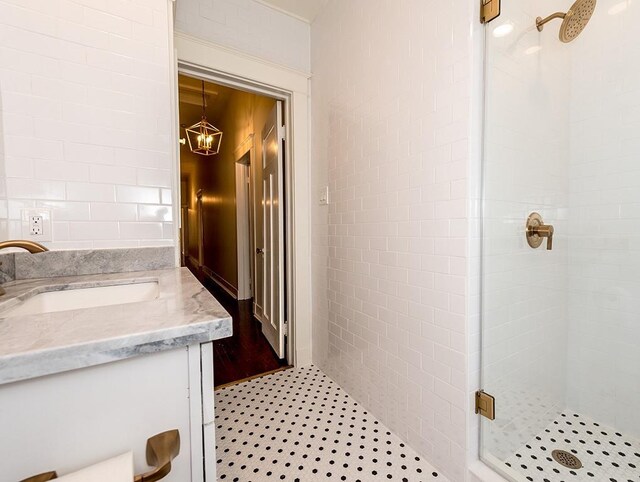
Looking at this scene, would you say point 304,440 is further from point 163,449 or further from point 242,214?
point 242,214

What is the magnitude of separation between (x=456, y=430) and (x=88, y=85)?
87.6 inches

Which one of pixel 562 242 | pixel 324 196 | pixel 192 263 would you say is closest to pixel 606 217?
pixel 562 242

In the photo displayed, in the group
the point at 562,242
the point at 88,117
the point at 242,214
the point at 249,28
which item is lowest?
the point at 562,242

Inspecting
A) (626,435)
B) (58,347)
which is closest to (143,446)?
(58,347)

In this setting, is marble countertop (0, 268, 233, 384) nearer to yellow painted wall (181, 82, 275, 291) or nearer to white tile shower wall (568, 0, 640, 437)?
white tile shower wall (568, 0, 640, 437)

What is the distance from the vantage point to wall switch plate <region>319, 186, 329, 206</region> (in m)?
2.01

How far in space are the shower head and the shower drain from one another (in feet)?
6.12

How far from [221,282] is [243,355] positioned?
325cm

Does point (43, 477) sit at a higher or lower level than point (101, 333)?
lower

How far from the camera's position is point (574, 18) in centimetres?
119

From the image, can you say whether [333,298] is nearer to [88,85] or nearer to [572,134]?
[572,134]

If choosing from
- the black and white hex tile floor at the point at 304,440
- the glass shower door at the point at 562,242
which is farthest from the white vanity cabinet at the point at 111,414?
the glass shower door at the point at 562,242

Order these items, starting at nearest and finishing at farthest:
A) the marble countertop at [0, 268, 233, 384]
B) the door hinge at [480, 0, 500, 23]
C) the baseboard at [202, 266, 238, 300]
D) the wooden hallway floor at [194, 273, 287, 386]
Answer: the marble countertop at [0, 268, 233, 384] < the door hinge at [480, 0, 500, 23] < the wooden hallway floor at [194, 273, 287, 386] < the baseboard at [202, 266, 238, 300]

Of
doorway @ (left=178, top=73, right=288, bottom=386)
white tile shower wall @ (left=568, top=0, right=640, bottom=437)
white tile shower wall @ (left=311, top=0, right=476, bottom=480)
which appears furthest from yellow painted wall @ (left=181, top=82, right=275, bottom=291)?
white tile shower wall @ (left=568, top=0, right=640, bottom=437)
